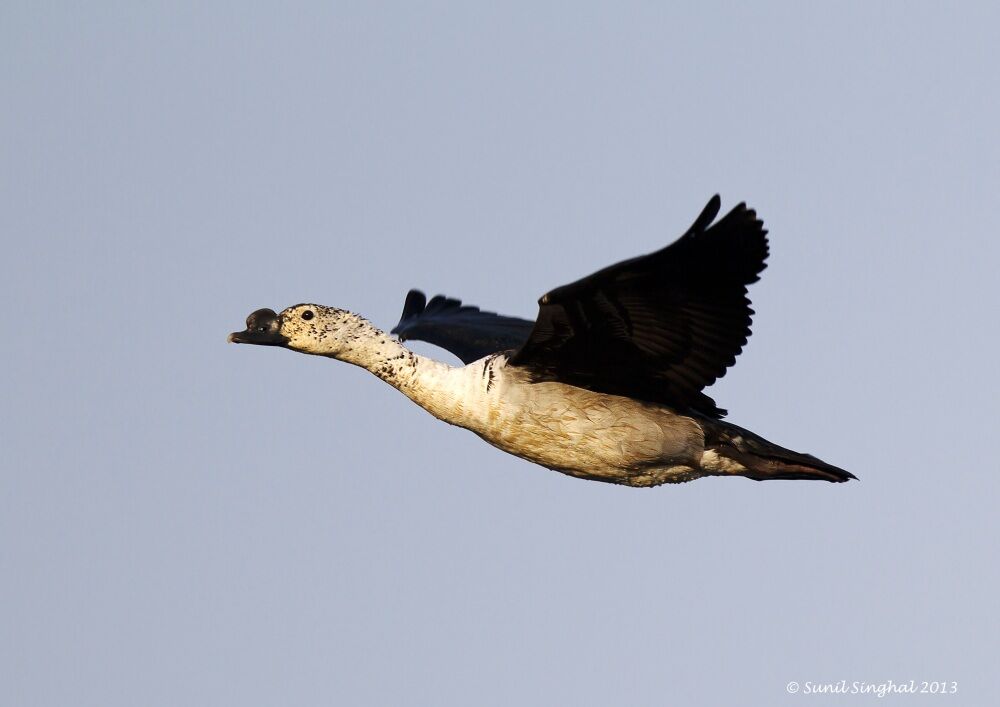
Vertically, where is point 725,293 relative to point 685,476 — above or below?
above

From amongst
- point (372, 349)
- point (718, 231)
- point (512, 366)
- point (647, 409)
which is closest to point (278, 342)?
point (372, 349)

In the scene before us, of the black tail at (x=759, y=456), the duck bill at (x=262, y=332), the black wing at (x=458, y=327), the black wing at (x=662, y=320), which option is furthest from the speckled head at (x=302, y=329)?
the black tail at (x=759, y=456)

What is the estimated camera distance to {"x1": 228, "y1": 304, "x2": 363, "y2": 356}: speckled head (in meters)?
10.4

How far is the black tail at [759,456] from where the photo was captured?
10117mm

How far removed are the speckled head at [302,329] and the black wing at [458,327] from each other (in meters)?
1.63

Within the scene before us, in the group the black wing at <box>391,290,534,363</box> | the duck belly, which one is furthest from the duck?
the black wing at <box>391,290,534,363</box>

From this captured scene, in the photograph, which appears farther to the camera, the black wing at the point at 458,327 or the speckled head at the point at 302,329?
the black wing at the point at 458,327

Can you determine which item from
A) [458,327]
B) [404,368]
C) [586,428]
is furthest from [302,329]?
[458,327]

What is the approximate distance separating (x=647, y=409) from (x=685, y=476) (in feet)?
1.84

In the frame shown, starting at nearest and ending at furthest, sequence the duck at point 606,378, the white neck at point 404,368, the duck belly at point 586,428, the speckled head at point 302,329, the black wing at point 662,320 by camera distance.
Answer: the black wing at point 662,320
the duck at point 606,378
the duck belly at point 586,428
the white neck at point 404,368
the speckled head at point 302,329

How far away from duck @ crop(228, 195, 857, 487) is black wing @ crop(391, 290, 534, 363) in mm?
1690

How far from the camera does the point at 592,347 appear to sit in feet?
31.9

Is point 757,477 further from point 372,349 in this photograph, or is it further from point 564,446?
point 372,349

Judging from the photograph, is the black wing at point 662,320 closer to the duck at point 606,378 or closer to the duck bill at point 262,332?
the duck at point 606,378
